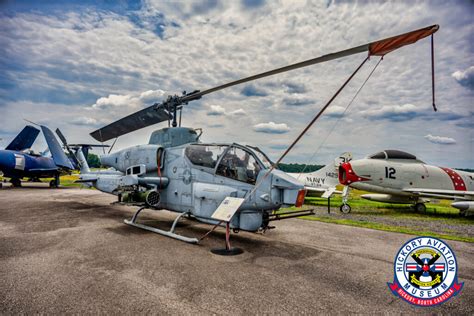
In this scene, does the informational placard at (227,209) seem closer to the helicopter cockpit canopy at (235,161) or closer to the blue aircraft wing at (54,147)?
the helicopter cockpit canopy at (235,161)

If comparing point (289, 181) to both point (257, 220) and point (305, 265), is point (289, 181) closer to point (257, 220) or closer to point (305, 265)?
point (257, 220)

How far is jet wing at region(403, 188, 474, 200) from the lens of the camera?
12.0 metres

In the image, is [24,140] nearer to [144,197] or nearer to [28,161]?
[28,161]

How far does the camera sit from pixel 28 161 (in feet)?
71.4

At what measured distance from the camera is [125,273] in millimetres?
4473

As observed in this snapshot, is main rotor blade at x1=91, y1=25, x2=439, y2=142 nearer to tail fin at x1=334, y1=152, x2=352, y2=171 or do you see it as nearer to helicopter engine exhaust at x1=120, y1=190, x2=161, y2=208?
helicopter engine exhaust at x1=120, y1=190, x2=161, y2=208

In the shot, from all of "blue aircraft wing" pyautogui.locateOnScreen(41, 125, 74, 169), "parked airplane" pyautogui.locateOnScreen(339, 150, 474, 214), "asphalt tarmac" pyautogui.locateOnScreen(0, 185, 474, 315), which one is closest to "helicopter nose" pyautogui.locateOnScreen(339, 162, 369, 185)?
"parked airplane" pyautogui.locateOnScreen(339, 150, 474, 214)

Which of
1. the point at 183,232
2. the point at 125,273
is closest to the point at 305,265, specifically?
the point at 125,273

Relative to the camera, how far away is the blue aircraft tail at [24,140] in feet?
75.8

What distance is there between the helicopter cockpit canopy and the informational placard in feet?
2.02

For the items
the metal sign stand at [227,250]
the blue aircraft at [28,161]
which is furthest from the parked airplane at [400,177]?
the blue aircraft at [28,161]

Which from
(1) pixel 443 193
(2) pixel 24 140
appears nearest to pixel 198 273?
(1) pixel 443 193

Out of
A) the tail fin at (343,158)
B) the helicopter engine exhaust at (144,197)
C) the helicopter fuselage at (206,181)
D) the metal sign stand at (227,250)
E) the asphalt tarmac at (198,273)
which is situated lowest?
the asphalt tarmac at (198,273)

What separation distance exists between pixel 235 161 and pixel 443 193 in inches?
451
